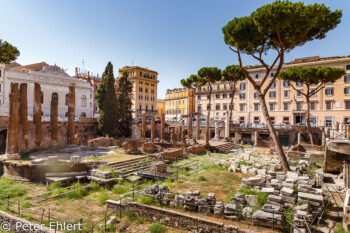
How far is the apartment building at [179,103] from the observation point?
5944cm

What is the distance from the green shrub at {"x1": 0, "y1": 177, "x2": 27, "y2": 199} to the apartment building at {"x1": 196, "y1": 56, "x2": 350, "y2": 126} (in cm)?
3814

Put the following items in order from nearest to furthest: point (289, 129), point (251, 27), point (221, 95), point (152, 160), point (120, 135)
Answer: point (251, 27) → point (152, 160) → point (289, 129) → point (120, 135) → point (221, 95)

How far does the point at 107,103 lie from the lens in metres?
34.7

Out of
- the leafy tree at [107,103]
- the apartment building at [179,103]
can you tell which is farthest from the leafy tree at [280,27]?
the apartment building at [179,103]

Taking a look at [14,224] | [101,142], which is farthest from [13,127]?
[14,224]

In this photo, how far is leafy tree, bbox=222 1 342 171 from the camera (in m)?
13.5

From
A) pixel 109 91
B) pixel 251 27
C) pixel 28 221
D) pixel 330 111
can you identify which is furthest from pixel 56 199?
pixel 330 111

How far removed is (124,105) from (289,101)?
92.0 ft

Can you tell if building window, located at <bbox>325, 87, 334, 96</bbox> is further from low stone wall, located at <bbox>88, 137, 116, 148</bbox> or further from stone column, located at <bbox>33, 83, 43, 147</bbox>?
stone column, located at <bbox>33, 83, 43, 147</bbox>

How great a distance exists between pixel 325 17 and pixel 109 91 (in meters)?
28.5

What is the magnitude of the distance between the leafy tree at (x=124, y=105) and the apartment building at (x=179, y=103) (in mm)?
19150

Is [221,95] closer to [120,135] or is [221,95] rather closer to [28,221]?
[120,135]

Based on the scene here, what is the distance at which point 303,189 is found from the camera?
9.44 m

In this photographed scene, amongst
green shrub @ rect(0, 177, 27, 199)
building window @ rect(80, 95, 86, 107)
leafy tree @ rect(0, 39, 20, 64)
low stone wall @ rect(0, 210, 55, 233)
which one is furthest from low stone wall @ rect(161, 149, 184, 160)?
building window @ rect(80, 95, 86, 107)
